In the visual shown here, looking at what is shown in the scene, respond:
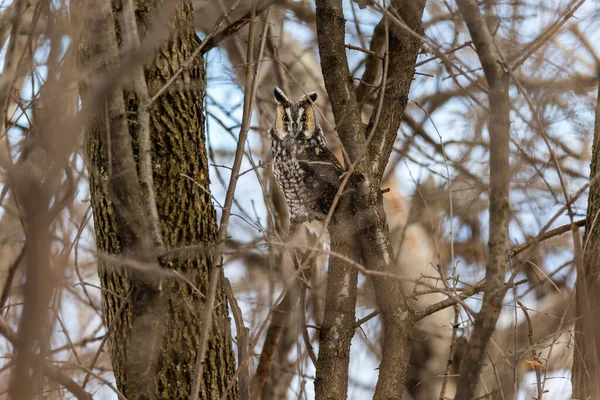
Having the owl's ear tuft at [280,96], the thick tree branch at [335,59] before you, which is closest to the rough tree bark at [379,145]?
the thick tree branch at [335,59]

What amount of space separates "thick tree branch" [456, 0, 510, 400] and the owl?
5.75 ft

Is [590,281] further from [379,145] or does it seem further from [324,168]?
[324,168]

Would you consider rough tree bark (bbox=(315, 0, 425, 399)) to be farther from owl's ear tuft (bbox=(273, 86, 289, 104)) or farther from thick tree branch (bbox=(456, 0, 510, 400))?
owl's ear tuft (bbox=(273, 86, 289, 104))

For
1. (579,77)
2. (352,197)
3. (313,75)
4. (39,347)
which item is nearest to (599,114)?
(579,77)

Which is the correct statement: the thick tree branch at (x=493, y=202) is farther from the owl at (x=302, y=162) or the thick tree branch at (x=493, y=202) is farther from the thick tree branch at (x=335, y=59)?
the owl at (x=302, y=162)

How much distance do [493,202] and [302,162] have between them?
79.1 inches

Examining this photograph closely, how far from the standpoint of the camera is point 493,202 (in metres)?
1.47

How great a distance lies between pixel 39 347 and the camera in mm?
1016

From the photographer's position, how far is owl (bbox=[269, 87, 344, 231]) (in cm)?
344

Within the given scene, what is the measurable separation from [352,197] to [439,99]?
2.57 meters

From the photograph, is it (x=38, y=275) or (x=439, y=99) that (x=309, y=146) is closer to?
(x=439, y=99)

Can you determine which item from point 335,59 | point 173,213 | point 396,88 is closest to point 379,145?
point 396,88

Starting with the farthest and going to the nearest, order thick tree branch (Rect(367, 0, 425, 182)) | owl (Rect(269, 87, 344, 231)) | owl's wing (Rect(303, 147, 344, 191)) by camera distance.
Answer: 1. owl (Rect(269, 87, 344, 231))
2. owl's wing (Rect(303, 147, 344, 191))
3. thick tree branch (Rect(367, 0, 425, 182))

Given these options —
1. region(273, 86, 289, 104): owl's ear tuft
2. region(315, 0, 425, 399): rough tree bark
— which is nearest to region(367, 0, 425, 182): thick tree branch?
region(315, 0, 425, 399): rough tree bark
